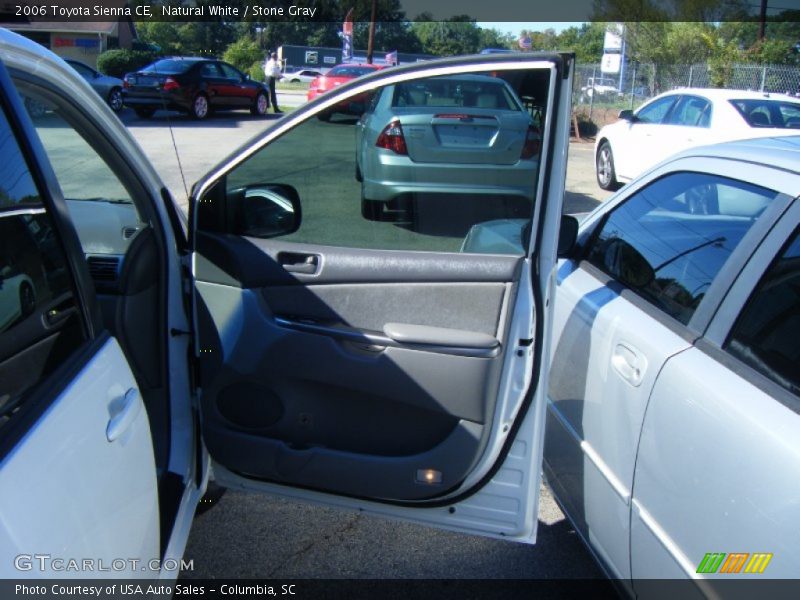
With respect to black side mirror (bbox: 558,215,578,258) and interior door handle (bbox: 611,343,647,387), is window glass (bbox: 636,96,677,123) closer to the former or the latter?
black side mirror (bbox: 558,215,578,258)

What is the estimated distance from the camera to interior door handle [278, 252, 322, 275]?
235cm

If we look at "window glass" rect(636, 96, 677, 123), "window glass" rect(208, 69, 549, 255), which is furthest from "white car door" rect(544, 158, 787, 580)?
"window glass" rect(636, 96, 677, 123)

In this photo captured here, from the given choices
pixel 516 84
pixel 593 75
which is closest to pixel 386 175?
pixel 516 84

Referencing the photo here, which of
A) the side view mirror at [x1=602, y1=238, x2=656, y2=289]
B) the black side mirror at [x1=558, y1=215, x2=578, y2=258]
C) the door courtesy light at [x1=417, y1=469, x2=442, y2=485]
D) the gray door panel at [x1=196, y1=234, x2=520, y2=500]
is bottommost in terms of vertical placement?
the door courtesy light at [x1=417, y1=469, x2=442, y2=485]

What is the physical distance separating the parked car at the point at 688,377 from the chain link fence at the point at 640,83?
17.2m

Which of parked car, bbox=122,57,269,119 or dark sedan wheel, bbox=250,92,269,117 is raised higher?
parked car, bbox=122,57,269,119

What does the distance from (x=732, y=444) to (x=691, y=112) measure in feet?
30.4

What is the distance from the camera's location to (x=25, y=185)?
5.52 ft

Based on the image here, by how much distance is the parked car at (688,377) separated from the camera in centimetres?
177

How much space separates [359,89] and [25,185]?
0.99 metres

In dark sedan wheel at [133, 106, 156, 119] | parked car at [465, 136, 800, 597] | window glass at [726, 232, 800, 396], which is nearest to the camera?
parked car at [465, 136, 800, 597]

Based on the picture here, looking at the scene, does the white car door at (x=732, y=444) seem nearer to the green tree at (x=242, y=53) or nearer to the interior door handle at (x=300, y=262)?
the interior door handle at (x=300, y=262)

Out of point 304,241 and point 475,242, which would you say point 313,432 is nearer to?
point 304,241

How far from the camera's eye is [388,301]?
91.0 inches
